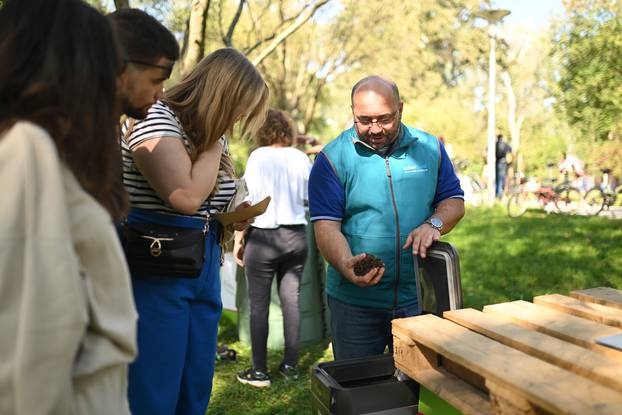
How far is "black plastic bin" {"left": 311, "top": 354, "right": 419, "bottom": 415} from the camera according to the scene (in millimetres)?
2072

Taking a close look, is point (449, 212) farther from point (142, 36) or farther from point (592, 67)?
point (592, 67)

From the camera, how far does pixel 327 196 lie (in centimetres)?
283

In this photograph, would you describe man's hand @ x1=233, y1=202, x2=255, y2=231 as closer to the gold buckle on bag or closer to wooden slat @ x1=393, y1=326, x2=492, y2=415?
the gold buckle on bag

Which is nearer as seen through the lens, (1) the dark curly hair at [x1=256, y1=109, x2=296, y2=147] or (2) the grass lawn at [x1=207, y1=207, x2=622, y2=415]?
(2) the grass lawn at [x1=207, y1=207, x2=622, y2=415]

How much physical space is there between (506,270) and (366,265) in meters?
5.60

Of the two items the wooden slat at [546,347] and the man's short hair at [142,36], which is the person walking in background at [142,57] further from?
the wooden slat at [546,347]

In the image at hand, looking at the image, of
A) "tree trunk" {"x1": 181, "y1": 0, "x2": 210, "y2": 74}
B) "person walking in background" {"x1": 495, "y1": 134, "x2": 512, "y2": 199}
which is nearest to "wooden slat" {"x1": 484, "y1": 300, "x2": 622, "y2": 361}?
"tree trunk" {"x1": 181, "y1": 0, "x2": 210, "y2": 74}

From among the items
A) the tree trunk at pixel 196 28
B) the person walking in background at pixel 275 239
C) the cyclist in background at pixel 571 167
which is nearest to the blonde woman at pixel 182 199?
the person walking in background at pixel 275 239

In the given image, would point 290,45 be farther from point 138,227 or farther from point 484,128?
point 484,128

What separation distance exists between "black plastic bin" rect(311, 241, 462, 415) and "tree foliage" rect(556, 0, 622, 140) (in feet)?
26.0

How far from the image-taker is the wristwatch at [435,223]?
262cm

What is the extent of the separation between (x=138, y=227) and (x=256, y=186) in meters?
2.74

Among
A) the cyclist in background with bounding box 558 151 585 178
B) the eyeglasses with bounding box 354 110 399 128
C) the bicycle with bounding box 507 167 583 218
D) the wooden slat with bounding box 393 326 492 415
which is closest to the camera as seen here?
the wooden slat with bounding box 393 326 492 415

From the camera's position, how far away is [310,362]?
5102mm
